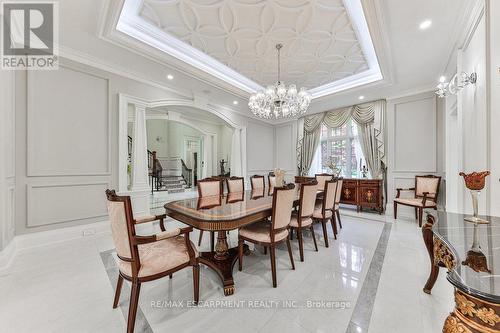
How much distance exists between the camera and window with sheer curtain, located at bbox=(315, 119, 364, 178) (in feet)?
18.0

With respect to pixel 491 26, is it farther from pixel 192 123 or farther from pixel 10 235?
pixel 192 123

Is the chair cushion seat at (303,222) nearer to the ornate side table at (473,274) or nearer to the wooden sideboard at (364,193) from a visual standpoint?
the ornate side table at (473,274)

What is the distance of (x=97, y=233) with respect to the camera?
318 centimetres

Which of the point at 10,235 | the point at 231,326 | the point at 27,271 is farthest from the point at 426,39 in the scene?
the point at 10,235

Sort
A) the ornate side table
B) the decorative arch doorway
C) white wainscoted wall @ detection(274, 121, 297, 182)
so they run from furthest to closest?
1. white wainscoted wall @ detection(274, 121, 297, 182)
2. the decorative arch doorway
3. the ornate side table

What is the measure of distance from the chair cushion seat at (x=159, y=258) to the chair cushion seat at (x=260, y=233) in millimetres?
695

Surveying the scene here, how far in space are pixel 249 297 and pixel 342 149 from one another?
5125 mm

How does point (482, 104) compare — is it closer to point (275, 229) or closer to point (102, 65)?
point (275, 229)

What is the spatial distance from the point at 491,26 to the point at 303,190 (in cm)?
235

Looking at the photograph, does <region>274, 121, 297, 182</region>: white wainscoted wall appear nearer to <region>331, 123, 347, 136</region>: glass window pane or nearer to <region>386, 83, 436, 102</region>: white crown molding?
<region>331, 123, 347, 136</region>: glass window pane

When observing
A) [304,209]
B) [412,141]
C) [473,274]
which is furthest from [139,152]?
[412,141]

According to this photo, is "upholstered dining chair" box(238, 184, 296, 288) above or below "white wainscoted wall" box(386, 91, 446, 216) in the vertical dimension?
below

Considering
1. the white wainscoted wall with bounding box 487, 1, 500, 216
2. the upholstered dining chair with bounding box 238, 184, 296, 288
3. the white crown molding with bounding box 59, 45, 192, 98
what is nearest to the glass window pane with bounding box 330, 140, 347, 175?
the white wainscoted wall with bounding box 487, 1, 500, 216

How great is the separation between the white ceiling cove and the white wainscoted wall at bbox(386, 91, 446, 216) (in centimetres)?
129
